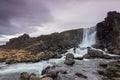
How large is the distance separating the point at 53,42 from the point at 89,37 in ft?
49.3

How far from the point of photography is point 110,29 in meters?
75.7

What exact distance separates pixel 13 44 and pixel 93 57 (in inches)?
3184

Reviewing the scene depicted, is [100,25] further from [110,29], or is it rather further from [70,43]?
[70,43]

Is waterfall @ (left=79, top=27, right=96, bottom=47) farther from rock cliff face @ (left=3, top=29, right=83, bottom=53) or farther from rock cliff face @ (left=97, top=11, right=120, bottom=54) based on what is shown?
rock cliff face @ (left=3, top=29, right=83, bottom=53)

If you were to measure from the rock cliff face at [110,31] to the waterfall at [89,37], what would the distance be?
2.27 meters

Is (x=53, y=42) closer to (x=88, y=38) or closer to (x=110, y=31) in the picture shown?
(x=88, y=38)

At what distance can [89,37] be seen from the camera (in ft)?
272

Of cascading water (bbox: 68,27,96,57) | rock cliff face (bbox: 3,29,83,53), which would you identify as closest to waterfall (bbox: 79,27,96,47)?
cascading water (bbox: 68,27,96,57)

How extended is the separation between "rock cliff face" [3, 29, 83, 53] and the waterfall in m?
3.45

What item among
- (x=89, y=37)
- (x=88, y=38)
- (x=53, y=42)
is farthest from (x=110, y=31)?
(x=53, y=42)

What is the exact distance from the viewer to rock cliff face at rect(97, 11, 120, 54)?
71912mm

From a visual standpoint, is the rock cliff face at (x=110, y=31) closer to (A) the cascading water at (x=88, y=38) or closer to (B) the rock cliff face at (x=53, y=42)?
(A) the cascading water at (x=88, y=38)

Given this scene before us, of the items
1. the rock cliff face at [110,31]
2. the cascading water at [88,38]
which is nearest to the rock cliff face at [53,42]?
the cascading water at [88,38]

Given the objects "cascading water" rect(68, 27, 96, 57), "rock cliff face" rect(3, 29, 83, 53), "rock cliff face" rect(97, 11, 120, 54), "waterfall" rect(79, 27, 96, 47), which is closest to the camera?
"rock cliff face" rect(97, 11, 120, 54)
